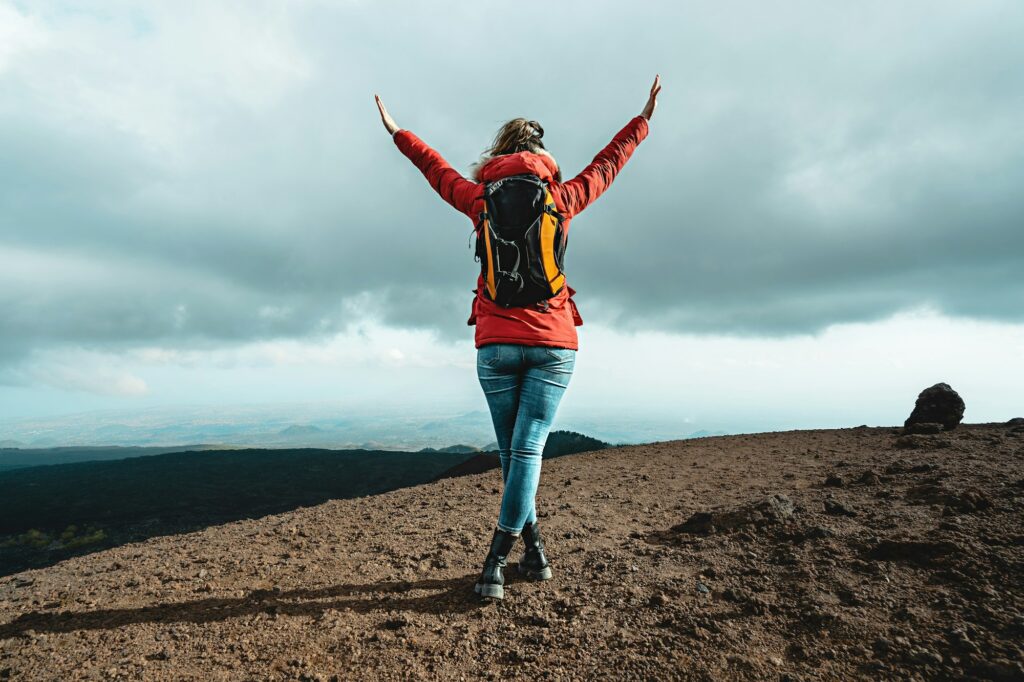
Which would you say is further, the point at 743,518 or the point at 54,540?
the point at 54,540

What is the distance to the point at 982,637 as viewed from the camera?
8.49 ft

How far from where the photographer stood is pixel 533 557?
3.82 m

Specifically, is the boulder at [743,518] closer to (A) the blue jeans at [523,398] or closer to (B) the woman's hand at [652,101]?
(A) the blue jeans at [523,398]

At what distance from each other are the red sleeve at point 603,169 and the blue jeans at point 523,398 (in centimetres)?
106

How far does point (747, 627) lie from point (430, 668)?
187cm

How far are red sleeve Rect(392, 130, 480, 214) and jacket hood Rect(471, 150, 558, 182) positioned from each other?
0.43ft

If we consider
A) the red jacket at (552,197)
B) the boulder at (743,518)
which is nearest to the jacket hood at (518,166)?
the red jacket at (552,197)

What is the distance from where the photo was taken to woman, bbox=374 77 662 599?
3291 mm

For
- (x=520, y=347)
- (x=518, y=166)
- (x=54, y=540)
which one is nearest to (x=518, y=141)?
(x=518, y=166)

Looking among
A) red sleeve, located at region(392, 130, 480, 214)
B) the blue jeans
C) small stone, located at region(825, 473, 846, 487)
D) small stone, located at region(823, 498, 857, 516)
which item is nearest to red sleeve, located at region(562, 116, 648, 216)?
red sleeve, located at region(392, 130, 480, 214)

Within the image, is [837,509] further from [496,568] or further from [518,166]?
[518,166]

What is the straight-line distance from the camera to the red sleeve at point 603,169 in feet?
11.3

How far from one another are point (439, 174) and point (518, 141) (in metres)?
0.65

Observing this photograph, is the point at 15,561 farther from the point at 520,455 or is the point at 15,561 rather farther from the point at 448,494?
the point at 520,455
